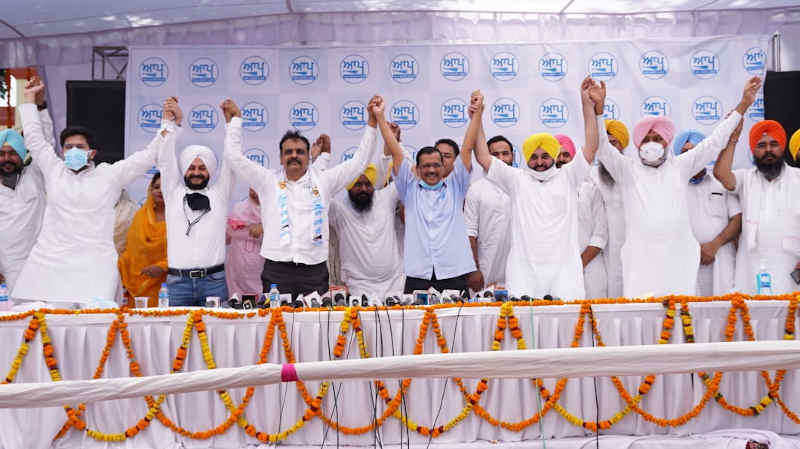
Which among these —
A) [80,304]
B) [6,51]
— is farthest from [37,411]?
[6,51]

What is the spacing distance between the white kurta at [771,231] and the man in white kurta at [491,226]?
5.05ft

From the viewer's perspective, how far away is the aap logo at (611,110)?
6.10 metres

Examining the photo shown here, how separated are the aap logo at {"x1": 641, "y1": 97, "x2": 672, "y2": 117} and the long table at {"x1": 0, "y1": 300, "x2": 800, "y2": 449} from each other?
272 centimetres

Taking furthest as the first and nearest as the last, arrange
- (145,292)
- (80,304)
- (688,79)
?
(688,79), (145,292), (80,304)

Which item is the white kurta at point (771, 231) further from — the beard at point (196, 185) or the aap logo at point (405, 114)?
the beard at point (196, 185)

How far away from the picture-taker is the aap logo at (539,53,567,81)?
6.14 m

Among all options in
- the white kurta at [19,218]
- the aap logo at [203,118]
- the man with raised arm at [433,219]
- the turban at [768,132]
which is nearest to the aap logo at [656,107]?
the turban at [768,132]

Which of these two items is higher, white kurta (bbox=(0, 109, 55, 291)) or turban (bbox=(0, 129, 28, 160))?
turban (bbox=(0, 129, 28, 160))

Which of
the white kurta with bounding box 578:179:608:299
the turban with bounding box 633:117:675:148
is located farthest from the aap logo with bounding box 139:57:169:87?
the turban with bounding box 633:117:675:148

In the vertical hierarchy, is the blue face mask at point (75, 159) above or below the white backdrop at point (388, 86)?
below

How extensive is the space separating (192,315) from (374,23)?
11.4 feet

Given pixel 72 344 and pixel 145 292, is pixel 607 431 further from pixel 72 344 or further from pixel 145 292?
pixel 145 292

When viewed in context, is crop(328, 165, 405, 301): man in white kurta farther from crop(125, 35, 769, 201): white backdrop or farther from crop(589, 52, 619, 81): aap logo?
crop(589, 52, 619, 81): aap logo

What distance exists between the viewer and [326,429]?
3740 millimetres
